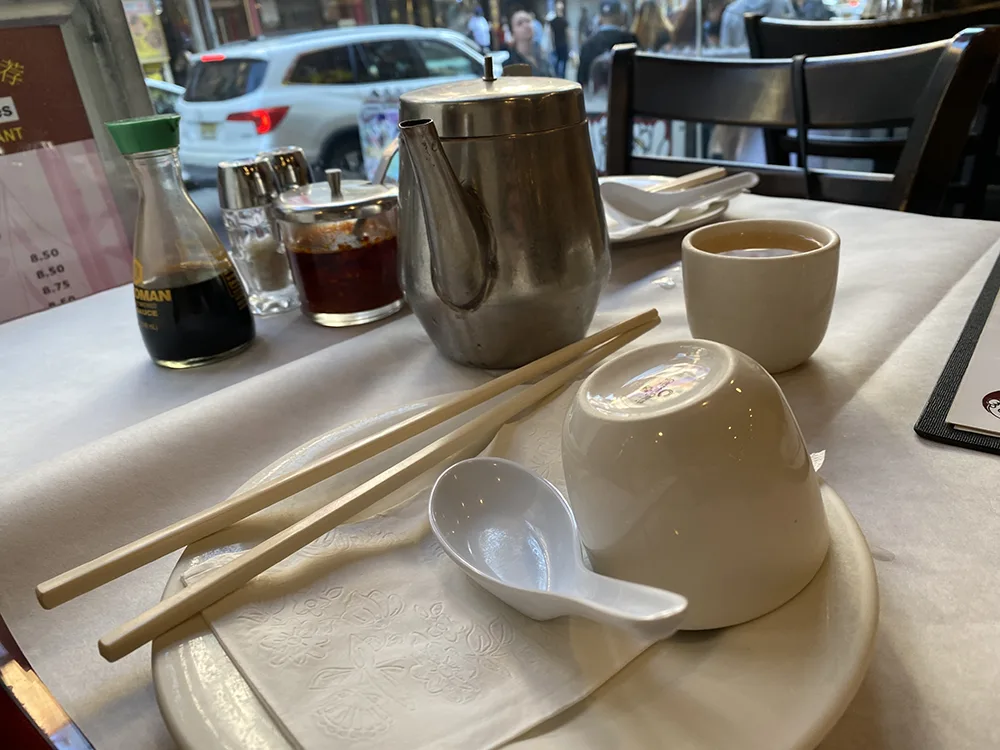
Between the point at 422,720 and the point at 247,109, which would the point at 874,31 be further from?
the point at 247,109

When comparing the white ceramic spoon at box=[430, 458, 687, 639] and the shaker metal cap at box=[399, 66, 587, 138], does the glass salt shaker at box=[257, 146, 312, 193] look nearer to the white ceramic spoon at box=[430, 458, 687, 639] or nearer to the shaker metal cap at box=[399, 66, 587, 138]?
the shaker metal cap at box=[399, 66, 587, 138]

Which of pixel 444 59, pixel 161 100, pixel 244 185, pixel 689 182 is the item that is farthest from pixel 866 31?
pixel 444 59

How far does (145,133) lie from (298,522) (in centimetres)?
31

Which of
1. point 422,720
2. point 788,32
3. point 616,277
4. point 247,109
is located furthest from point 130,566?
point 247,109

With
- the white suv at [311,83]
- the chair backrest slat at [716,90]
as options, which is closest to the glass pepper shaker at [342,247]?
the chair backrest slat at [716,90]

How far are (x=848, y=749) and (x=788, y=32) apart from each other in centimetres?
130

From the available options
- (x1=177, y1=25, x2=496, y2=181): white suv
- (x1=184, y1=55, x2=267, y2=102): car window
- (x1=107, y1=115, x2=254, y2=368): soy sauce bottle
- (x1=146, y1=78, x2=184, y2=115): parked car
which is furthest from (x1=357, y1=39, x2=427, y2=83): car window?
(x1=107, y1=115, x2=254, y2=368): soy sauce bottle

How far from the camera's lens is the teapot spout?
412 millimetres

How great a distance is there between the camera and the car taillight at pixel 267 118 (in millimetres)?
2166

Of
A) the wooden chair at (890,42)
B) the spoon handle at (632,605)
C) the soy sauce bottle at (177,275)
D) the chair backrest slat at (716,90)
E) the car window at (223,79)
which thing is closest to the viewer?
the spoon handle at (632,605)

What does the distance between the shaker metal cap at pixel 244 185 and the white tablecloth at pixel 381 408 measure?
0.11m

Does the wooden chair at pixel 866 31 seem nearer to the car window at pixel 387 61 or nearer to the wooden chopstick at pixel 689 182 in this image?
the wooden chopstick at pixel 689 182

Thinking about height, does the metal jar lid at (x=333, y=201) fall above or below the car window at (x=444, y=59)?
below

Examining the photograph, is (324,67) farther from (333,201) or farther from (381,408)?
(381,408)
